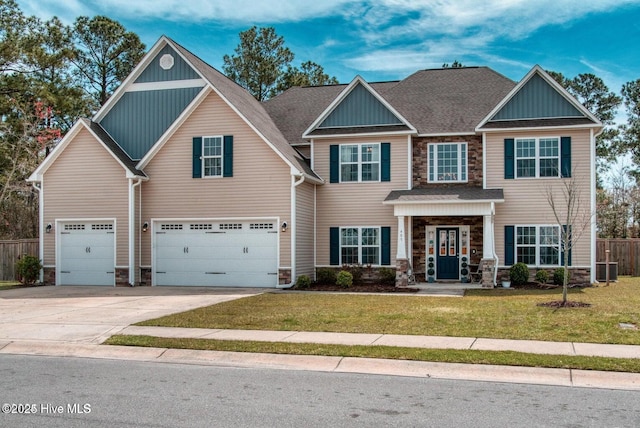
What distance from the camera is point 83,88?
41594 millimetres

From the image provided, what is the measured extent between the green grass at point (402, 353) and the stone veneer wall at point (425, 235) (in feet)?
44.6

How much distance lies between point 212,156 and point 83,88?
75.2 feet

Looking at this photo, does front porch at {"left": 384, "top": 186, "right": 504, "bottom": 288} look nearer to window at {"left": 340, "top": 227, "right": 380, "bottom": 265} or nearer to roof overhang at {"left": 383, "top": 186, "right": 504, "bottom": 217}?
roof overhang at {"left": 383, "top": 186, "right": 504, "bottom": 217}

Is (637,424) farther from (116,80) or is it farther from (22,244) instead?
(116,80)

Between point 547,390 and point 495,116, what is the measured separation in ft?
53.2

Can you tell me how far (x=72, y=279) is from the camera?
2370cm

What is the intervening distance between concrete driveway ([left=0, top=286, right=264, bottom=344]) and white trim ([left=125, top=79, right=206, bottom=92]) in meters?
8.16

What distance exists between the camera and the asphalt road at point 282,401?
21.9 ft

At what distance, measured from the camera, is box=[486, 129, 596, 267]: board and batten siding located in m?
22.2

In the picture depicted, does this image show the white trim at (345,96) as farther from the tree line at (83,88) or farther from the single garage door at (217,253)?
the tree line at (83,88)

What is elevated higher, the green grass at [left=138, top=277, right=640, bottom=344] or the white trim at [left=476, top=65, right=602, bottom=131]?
the white trim at [left=476, top=65, right=602, bottom=131]

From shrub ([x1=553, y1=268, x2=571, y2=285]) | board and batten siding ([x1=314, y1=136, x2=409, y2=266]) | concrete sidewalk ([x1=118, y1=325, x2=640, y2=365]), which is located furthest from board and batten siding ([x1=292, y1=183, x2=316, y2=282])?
concrete sidewalk ([x1=118, y1=325, x2=640, y2=365])

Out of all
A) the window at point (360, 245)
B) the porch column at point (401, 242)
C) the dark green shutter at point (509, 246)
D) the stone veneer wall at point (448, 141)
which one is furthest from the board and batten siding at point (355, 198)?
the dark green shutter at point (509, 246)

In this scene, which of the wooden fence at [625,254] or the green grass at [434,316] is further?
the wooden fence at [625,254]
